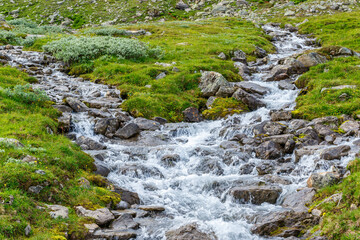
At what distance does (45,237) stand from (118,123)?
1083cm

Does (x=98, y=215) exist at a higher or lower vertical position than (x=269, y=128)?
higher

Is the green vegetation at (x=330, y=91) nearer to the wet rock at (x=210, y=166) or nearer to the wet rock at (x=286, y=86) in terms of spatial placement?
the wet rock at (x=286, y=86)

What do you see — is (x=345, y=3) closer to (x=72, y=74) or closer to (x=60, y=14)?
(x=72, y=74)

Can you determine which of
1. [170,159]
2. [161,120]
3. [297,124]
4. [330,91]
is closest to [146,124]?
[161,120]

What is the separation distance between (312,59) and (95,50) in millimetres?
19894

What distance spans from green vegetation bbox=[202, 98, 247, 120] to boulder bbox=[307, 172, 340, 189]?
9589 mm

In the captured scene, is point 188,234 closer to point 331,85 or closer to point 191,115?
point 191,115

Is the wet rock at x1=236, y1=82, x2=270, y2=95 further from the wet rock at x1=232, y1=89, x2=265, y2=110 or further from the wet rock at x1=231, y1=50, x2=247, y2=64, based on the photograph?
the wet rock at x1=231, y1=50, x2=247, y2=64

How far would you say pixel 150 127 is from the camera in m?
19.3

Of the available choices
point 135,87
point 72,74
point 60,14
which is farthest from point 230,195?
point 60,14

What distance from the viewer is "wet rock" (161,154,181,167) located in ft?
A: 50.2

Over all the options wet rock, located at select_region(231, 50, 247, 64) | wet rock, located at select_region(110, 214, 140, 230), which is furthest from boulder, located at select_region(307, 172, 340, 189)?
wet rock, located at select_region(231, 50, 247, 64)

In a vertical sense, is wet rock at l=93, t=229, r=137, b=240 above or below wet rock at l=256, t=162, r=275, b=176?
above

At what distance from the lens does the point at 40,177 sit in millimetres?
10508
